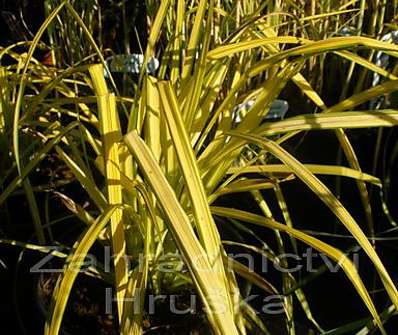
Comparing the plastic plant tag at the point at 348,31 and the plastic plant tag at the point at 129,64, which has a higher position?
the plastic plant tag at the point at 348,31

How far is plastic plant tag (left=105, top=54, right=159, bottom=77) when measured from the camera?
1.32 metres

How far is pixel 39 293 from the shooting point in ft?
3.18

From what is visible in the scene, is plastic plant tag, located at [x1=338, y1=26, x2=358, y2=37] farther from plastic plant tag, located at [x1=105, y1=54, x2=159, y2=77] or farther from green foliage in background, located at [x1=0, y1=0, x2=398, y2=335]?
plastic plant tag, located at [x1=105, y1=54, x2=159, y2=77]

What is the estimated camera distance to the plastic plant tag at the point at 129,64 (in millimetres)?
1316

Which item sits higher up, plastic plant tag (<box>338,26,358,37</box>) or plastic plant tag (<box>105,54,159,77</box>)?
plastic plant tag (<box>338,26,358,37</box>)

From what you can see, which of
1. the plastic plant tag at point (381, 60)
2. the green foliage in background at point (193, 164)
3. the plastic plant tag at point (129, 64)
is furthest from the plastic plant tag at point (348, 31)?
the plastic plant tag at point (129, 64)

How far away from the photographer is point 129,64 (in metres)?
1.37

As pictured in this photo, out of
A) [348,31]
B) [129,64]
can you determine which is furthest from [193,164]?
[348,31]

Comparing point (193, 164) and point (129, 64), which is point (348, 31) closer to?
point (129, 64)

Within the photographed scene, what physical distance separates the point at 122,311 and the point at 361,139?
2.69 feet

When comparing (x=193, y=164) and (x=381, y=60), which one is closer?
(x=193, y=164)

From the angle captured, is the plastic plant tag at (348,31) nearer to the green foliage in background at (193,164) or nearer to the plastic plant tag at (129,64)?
the green foliage in background at (193,164)

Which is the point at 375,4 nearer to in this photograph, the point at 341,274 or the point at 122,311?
the point at 341,274

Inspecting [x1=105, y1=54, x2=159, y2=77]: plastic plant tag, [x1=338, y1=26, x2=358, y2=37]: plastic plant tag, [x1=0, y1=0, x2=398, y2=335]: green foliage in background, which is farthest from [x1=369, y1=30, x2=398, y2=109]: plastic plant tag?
[x1=105, y1=54, x2=159, y2=77]: plastic plant tag
